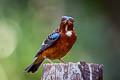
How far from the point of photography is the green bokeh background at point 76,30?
33.6ft

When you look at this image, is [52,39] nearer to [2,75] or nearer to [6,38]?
[2,75]

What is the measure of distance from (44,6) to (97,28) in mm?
1784

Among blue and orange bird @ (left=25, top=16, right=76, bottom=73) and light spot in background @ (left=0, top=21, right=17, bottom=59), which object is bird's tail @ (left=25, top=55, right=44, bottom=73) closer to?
blue and orange bird @ (left=25, top=16, right=76, bottom=73)

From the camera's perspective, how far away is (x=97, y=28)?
36.1 ft

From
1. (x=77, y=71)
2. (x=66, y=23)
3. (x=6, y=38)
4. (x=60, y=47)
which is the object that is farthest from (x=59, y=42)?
(x=6, y=38)

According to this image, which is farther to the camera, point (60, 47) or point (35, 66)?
point (35, 66)

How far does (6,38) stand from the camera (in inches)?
434

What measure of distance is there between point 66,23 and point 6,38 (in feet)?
17.1

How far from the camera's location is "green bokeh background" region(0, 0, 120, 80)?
10.2m

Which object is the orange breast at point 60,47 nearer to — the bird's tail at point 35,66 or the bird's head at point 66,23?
the bird's head at point 66,23

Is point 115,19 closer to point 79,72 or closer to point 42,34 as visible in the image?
point 42,34

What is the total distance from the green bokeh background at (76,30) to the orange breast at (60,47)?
366 cm

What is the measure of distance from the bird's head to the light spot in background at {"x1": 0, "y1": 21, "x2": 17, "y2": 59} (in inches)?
171

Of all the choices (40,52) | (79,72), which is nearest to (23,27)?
(40,52)
